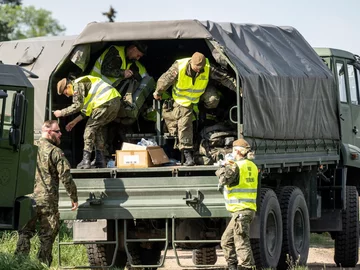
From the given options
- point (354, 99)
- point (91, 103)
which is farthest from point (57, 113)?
point (354, 99)

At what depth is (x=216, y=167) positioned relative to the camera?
13.1 metres

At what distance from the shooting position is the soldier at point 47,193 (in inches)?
522

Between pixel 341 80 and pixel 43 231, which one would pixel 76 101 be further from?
pixel 341 80

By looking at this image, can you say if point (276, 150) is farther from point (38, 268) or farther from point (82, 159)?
point (38, 268)

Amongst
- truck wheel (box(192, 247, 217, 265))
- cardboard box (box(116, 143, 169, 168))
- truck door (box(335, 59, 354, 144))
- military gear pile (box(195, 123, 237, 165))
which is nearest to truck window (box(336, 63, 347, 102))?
truck door (box(335, 59, 354, 144))

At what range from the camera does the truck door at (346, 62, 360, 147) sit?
700 inches

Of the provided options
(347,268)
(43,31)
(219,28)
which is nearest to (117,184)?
(219,28)

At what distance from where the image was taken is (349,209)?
17094mm

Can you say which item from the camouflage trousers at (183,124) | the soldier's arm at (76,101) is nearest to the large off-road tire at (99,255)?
the camouflage trousers at (183,124)

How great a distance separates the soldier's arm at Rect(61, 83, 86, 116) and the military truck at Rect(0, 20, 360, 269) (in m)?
0.32

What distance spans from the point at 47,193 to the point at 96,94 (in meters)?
1.45

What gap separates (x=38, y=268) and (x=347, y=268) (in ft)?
19.7

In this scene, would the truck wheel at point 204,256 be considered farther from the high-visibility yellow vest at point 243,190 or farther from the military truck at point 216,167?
the high-visibility yellow vest at point 243,190

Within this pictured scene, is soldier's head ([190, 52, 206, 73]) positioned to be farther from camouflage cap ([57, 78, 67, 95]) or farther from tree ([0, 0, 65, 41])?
tree ([0, 0, 65, 41])
